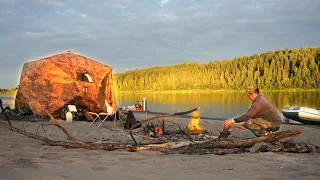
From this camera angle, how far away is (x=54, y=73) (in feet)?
50.6

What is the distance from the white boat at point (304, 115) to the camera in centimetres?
1634

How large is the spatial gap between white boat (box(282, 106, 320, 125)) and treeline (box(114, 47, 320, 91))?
83019mm

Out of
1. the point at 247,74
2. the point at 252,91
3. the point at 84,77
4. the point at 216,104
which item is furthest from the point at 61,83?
the point at 247,74

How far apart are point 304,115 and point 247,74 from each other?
9372cm

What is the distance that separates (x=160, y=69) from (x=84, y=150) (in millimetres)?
138116

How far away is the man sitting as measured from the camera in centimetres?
751

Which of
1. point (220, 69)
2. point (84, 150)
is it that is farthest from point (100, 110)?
point (220, 69)

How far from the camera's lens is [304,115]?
16703 mm

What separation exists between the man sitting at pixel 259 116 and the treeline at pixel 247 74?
93630mm

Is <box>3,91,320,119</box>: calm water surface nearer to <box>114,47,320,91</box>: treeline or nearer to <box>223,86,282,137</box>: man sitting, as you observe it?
<box>223,86,282,137</box>: man sitting

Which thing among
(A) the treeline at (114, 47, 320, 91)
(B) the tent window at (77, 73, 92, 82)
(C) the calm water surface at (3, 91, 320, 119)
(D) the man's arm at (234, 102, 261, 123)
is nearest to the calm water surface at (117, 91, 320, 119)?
(C) the calm water surface at (3, 91, 320, 119)

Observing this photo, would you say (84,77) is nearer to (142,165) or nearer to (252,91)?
(252,91)

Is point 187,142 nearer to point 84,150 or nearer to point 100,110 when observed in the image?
point 84,150

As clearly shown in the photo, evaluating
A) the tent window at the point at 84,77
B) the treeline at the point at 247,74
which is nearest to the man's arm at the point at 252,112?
the tent window at the point at 84,77
